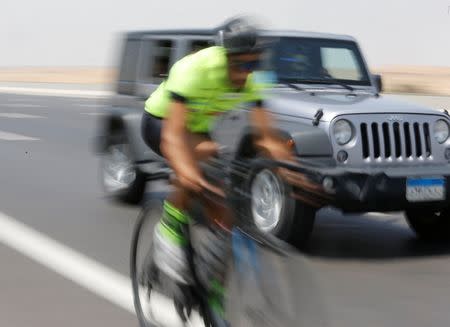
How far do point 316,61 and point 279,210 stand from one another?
207cm

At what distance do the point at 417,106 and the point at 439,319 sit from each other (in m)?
2.83

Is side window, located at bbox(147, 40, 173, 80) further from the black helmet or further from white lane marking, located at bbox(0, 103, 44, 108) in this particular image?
white lane marking, located at bbox(0, 103, 44, 108)

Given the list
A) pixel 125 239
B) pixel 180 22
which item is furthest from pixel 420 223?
pixel 180 22

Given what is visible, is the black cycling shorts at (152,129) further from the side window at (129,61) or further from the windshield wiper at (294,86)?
the side window at (129,61)

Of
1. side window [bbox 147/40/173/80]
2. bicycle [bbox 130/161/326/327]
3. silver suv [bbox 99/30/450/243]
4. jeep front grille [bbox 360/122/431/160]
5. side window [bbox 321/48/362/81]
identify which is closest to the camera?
bicycle [bbox 130/161/326/327]

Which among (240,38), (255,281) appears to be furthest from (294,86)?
(255,281)

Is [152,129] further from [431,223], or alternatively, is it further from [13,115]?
[13,115]

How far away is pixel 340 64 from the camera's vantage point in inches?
354

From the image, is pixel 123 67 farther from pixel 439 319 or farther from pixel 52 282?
pixel 439 319

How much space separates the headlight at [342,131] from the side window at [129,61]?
2863 millimetres

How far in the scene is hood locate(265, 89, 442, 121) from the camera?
7.43 m

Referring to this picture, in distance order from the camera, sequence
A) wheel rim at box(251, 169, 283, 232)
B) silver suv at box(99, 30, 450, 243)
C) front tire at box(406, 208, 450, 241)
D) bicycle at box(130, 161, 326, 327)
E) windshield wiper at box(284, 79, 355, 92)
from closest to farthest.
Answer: bicycle at box(130, 161, 326, 327)
silver suv at box(99, 30, 450, 243)
wheel rim at box(251, 169, 283, 232)
front tire at box(406, 208, 450, 241)
windshield wiper at box(284, 79, 355, 92)

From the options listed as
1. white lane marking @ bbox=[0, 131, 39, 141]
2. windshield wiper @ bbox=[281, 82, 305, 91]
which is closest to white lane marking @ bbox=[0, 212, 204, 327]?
windshield wiper @ bbox=[281, 82, 305, 91]

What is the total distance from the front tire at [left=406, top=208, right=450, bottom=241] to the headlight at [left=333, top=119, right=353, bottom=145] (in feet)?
3.55
